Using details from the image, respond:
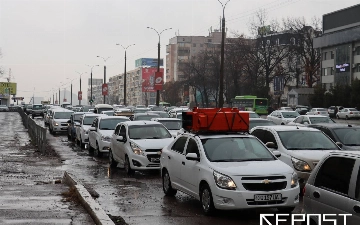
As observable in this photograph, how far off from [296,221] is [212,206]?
144 centimetres

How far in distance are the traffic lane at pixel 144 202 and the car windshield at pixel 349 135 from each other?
4.43 m

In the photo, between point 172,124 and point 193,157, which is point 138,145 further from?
point 172,124

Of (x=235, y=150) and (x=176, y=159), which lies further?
(x=176, y=159)

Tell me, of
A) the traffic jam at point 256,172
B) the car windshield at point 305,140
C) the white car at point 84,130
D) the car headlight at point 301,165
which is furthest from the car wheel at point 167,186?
the white car at point 84,130

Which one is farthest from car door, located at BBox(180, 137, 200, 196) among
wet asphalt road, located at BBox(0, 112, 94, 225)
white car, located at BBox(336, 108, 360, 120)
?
white car, located at BBox(336, 108, 360, 120)

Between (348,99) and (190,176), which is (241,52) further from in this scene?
(190,176)

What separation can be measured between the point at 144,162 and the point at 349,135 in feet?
18.6

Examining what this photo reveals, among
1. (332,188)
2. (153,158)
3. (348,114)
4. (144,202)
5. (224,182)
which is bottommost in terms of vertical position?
(144,202)

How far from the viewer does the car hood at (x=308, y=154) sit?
13.0m

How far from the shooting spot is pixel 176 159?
12.3 metres

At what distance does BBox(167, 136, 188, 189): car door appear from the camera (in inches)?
479

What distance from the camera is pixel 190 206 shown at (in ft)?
38.9

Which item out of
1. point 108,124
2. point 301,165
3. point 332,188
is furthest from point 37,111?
point 332,188

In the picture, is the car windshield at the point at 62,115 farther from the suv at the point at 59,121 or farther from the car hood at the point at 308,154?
the car hood at the point at 308,154
